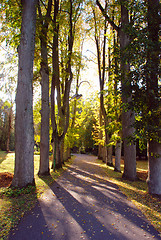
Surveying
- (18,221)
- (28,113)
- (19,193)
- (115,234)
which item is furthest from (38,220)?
(28,113)

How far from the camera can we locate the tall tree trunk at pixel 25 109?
6.09 m

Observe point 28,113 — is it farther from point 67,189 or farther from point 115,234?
point 115,234

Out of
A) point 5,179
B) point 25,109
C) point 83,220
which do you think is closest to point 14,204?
point 83,220

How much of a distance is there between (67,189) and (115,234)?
140 inches

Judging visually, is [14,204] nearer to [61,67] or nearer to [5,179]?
[5,179]

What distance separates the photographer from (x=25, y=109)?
621 cm

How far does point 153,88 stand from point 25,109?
13.7 feet

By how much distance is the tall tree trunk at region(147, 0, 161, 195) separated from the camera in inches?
196

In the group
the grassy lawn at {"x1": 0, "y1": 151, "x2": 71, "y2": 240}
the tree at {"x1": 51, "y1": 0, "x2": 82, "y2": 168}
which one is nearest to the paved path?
the grassy lawn at {"x1": 0, "y1": 151, "x2": 71, "y2": 240}

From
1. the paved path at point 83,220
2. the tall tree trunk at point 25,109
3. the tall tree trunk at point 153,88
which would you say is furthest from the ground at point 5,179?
the tall tree trunk at point 153,88

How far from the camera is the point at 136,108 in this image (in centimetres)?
557

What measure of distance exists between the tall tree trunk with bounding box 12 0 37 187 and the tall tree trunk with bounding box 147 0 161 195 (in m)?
3.99

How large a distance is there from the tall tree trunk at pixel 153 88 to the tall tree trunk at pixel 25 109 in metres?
3.99

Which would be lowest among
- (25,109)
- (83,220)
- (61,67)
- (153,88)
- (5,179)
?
(5,179)
